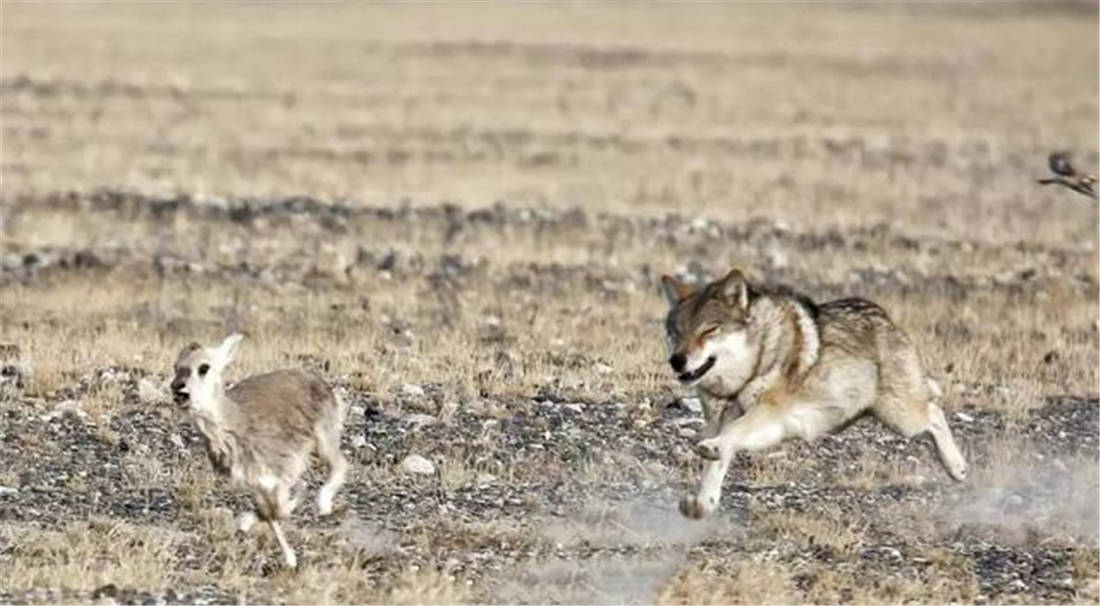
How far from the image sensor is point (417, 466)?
14.7 metres

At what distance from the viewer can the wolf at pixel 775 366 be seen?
12.5 metres

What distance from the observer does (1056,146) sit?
41.7 m

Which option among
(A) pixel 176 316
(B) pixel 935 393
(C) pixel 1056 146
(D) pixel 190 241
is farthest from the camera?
(C) pixel 1056 146

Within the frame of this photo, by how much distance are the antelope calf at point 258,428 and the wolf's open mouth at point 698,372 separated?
1735 mm

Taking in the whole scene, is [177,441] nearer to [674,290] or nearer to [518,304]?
[674,290]

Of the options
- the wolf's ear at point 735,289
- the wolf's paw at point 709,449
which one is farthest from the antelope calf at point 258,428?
the wolf's ear at point 735,289

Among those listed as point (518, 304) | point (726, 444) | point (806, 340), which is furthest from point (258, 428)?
point (518, 304)

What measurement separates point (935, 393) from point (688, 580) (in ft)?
8.74

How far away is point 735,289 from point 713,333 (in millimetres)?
257

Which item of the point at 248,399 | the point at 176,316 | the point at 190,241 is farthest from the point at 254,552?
the point at 190,241

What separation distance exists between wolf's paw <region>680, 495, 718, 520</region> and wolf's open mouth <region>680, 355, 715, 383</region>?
61 centimetres

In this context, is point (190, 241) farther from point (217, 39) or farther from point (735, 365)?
point (217, 39)

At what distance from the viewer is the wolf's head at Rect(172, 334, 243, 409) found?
12.2 metres

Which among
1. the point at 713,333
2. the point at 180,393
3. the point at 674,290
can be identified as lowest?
the point at 180,393
